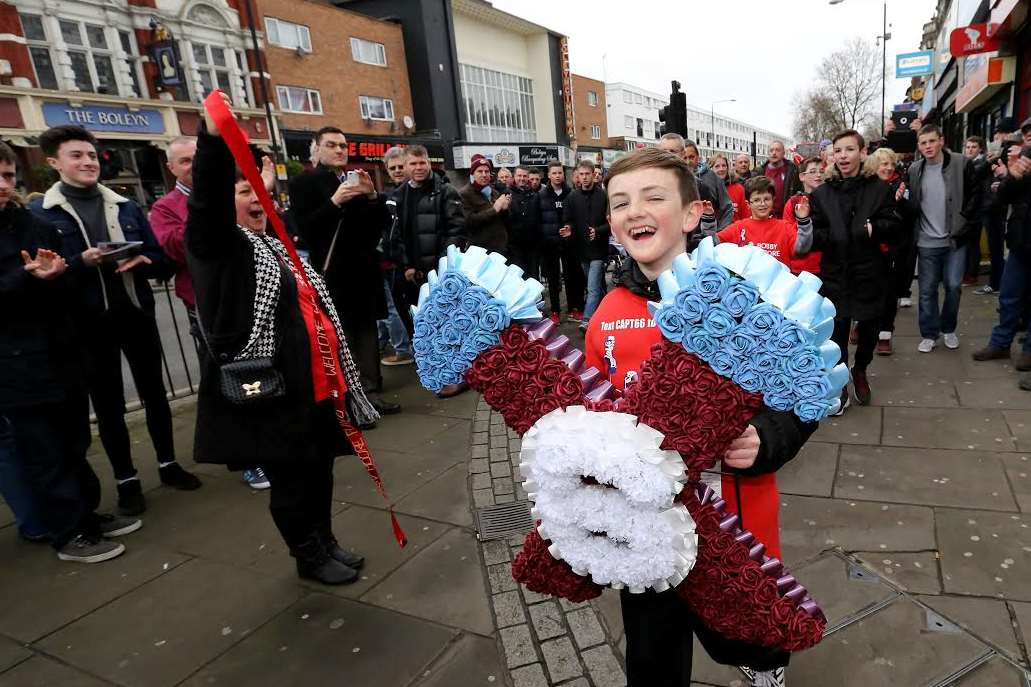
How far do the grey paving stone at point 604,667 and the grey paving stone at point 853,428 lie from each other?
253 cm

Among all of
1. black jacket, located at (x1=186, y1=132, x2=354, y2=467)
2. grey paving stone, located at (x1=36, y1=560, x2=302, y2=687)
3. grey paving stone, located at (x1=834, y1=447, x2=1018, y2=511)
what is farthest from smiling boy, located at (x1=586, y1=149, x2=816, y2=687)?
grey paving stone, located at (x1=834, y1=447, x2=1018, y2=511)

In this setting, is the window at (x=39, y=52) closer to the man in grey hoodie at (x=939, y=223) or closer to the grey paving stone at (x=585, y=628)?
the man in grey hoodie at (x=939, y=223)

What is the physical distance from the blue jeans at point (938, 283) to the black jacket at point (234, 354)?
5.62 meters

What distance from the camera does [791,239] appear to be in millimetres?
4914

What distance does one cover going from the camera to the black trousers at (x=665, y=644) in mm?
1609

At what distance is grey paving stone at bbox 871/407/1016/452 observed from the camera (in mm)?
3996

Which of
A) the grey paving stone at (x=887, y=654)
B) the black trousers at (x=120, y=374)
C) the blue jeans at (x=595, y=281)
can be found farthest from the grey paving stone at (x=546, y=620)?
the blue jeans at (x=595, y=281)

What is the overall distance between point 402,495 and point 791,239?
11.5 feet

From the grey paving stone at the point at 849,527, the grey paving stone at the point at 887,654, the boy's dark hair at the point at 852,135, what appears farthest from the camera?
the boy's dark hair at the point at 852,135

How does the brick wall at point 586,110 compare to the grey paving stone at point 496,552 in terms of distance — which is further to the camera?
the brick wall at point 586,110

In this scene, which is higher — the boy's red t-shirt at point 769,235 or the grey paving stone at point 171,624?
the boy's red t-shirt at point 769,235

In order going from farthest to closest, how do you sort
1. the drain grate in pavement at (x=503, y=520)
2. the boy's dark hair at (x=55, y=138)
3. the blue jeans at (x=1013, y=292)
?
1. the blue jeans at (x=1013, y=292)
2. the boy's dark hair at (x=55, y=138)
3. the drain grate in pavement at (x=503, y=520)

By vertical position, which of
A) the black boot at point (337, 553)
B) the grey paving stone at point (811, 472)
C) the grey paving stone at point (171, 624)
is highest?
the black boot at point (337, 553)

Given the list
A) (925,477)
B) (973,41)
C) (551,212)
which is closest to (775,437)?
(925,477)
